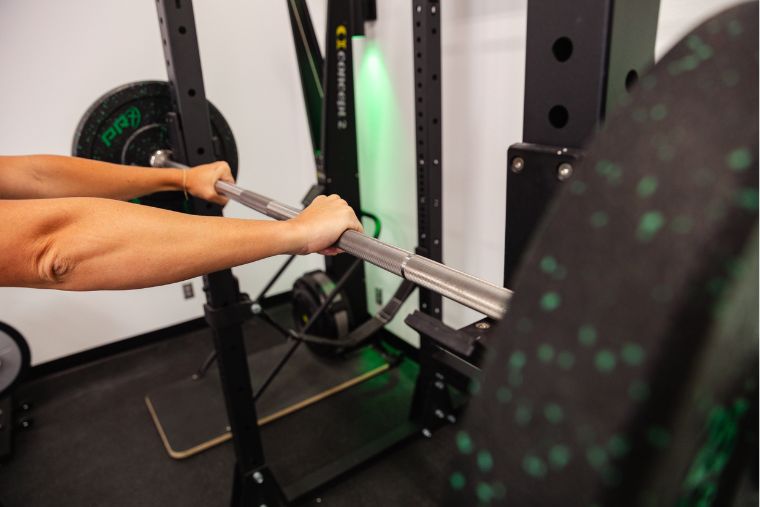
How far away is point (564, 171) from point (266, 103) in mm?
Answer: 2707

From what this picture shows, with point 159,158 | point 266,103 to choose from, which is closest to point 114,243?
point 159,158

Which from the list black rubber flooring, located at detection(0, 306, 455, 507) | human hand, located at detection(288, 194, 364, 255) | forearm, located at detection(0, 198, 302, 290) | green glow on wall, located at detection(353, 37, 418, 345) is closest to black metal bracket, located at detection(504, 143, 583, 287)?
human hand, located at detection(288, 194, 364, 255)

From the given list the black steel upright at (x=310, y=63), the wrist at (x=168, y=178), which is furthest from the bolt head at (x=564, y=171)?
the black steel upright at (x=310, y=63)

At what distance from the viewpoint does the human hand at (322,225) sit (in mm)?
872

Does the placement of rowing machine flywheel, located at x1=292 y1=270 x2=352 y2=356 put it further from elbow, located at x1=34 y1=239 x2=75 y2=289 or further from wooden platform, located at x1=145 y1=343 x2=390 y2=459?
elbow, located at x1=34 y1=239 x2=75 y2=289

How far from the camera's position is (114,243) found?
753mm

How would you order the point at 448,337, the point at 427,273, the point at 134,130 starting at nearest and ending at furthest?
1. the point at 448,337
2. the point at 427,273
3. the point at 134,130

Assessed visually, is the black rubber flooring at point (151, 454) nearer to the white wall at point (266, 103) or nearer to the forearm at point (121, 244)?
the white wall at point (266, 103)

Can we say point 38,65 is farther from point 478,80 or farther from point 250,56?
point 478,80

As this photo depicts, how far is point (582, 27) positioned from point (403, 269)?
0.40 m

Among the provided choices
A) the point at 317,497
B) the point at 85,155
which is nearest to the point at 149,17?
the point at 85,155

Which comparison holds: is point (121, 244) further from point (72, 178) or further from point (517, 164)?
point (72, 178)

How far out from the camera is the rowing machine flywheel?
2.49 metres

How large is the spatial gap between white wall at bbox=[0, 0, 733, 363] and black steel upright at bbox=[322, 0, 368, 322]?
0.17 meters
